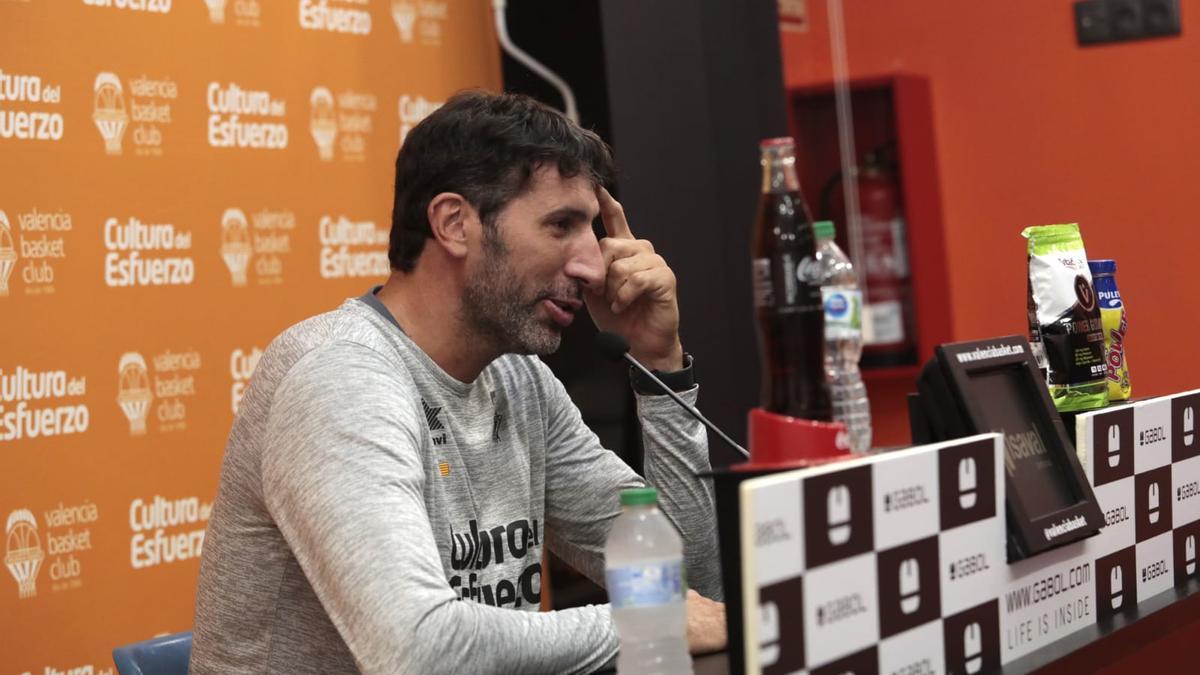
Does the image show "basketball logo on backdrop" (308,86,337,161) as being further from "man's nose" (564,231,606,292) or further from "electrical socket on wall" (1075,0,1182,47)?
"electrical socket on wall" (1075,0,1182,47)

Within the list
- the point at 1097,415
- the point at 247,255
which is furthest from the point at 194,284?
the point at 1097,415

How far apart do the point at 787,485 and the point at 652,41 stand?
8.33 ft

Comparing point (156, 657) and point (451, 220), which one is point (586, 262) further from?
point (156, 657)

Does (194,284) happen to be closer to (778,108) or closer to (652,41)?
(652,41)

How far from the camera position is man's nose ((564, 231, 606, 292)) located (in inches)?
69.7

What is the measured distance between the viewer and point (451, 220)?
1756 mm

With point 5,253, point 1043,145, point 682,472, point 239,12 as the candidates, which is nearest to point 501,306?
point 682,472

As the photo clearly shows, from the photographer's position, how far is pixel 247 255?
9.77 feet

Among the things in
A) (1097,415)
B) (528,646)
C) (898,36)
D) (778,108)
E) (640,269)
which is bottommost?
(528,646)

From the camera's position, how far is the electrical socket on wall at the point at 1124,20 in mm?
4004

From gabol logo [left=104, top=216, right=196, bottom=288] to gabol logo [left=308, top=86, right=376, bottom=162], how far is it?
451 mm

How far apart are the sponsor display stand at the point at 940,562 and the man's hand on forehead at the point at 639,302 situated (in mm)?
589

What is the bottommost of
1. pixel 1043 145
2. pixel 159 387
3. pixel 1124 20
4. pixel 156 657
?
pixel 156 657

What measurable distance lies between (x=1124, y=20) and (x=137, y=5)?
9.18 ft
